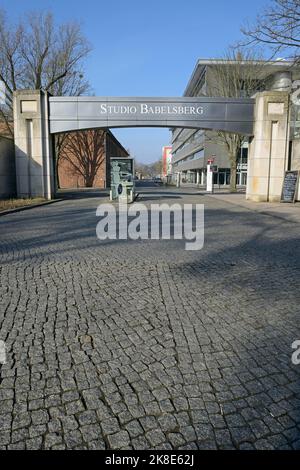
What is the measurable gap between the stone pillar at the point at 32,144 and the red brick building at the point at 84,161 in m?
21.2

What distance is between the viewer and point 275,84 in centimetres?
3694

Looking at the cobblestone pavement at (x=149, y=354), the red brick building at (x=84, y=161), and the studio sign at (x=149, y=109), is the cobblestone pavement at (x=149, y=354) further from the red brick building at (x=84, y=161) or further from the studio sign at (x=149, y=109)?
the red brick building at (x=84, y=161)

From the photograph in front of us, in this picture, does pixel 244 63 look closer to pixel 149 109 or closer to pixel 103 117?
pixel 149 109

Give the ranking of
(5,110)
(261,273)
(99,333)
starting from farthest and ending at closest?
(5,110)
(261,273)
(99,333)

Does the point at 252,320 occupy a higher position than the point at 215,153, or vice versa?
the point at 215,153

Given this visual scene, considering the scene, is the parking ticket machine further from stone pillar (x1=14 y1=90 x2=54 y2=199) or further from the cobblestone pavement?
the cobblestone pavement

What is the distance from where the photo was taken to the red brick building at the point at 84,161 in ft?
136

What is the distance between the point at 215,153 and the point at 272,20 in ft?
119

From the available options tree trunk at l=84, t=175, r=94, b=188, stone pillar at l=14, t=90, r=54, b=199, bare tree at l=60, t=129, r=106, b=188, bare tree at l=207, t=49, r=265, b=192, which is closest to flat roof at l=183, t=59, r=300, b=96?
bare tree at l=207, t=49, r=265, b=192

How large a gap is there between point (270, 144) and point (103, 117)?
9.74 metres

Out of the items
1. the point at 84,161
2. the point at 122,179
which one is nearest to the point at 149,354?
the point at 122,179

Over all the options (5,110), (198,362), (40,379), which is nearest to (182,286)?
(198,362)

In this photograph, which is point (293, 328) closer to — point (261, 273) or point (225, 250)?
point (261, 273)

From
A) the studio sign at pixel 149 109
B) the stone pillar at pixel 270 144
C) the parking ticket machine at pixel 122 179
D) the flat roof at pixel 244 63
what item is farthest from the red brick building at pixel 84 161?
the stone pillar at pixel 270 144
